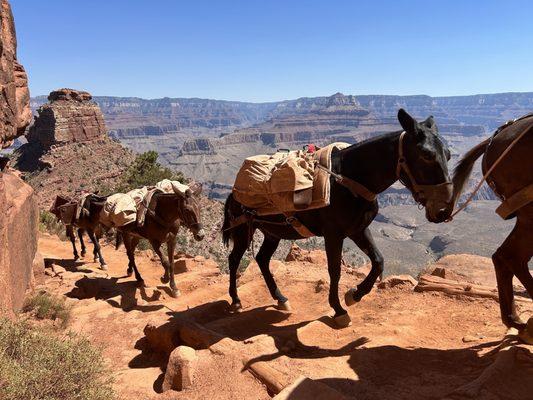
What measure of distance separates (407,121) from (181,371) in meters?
3.78

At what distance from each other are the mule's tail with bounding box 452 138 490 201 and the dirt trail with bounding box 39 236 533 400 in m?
1.81

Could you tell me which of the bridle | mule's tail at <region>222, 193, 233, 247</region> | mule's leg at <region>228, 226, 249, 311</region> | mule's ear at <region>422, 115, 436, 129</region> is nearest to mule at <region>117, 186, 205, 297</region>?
mule's tail at <region>222, 193, 233, 247</region>

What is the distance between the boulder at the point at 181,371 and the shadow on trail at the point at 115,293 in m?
Answer: 3.74

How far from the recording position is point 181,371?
4461mm

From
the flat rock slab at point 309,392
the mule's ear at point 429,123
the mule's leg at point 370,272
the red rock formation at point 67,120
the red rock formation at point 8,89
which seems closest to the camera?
the flat rock slab at point 309,392

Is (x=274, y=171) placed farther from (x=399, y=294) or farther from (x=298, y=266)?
(x=298, y=266)

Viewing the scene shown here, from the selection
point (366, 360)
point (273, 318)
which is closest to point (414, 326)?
point (366, 360)

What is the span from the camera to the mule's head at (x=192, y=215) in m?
8.34

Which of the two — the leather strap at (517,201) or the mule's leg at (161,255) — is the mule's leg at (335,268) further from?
the mule's leg at (161,255)

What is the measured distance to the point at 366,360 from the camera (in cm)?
443

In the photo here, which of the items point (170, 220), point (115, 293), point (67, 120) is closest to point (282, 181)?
point (170, 220)

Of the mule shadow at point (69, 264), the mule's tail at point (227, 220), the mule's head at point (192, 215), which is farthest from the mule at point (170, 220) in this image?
the mule shadow at point (69, 264)

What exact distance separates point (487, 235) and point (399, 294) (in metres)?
143

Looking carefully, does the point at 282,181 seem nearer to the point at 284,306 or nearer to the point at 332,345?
the point at 332,345
